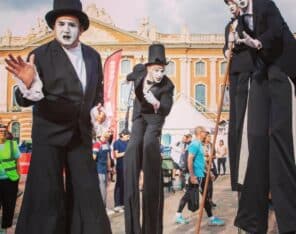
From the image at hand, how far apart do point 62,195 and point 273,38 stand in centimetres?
210

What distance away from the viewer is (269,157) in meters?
4.18

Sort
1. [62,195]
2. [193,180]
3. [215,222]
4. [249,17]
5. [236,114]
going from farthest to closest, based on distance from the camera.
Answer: [193,180], [215,222], [236,114], [249,17], [62,195]

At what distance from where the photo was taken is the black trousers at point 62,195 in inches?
152

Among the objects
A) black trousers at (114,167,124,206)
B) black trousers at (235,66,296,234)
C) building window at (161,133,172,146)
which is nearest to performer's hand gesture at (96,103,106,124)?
black trousers at (235,66,296,234)

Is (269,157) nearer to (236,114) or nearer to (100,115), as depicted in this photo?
(236,114)

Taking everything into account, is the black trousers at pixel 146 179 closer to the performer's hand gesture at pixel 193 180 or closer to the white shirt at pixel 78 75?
the white shirt at pixel 78 75

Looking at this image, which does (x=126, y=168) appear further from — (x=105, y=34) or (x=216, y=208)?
(x=105, y=34)

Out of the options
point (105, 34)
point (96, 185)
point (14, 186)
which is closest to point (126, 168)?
point (96, 185)

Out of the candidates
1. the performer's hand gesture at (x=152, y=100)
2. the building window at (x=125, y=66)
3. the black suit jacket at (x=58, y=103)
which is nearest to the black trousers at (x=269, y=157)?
the black suit jacket at (x=58, y=103)

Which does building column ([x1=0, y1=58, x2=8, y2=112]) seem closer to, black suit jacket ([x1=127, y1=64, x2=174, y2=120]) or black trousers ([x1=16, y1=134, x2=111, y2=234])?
black suit jacket ([x1=127, y1=64, x2=174, y2=120])

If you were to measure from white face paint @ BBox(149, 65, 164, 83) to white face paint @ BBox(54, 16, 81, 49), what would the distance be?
1969 mm

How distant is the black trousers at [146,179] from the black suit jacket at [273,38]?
1892 millimetres

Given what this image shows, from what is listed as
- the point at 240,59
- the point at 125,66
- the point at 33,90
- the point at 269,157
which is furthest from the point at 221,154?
the point at 125,66

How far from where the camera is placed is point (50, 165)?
3.95 metres
